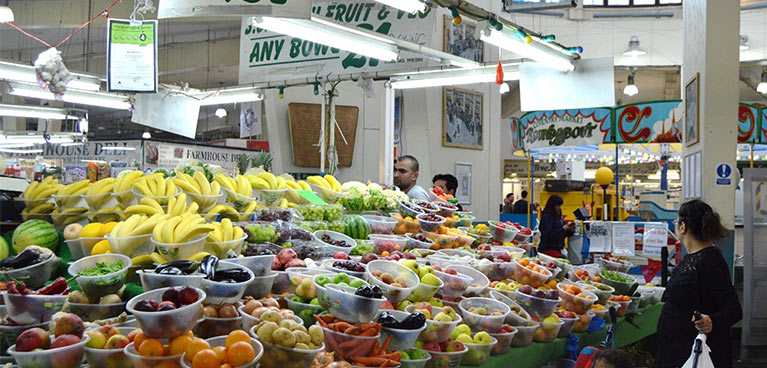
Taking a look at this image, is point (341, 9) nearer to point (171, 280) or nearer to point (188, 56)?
point (171, 280)

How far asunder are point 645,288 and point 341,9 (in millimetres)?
4474

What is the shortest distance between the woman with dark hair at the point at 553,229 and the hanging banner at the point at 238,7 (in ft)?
17.8

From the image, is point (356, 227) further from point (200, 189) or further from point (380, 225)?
point (200, 189)

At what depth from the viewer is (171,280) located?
2504 mm

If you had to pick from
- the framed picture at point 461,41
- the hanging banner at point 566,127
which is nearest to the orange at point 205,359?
the framed picture at point 461,41

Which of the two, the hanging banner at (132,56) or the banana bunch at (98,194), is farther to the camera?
the hanging banner at (132,56)

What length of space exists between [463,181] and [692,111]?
4.56 m

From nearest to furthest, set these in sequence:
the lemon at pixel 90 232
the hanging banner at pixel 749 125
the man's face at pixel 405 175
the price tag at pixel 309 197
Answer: the lemon at pixel 90 232, the price tag at pixel 309 197, the man's face at pixel 405 175, the hanging banner at pixel 749 125

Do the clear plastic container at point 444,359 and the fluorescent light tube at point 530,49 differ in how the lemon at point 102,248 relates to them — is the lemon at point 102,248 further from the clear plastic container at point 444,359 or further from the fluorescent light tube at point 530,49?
the fluorescent light tube at point 530,49

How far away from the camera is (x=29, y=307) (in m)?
2.46

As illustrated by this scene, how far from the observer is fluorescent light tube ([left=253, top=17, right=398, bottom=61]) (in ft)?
17.8

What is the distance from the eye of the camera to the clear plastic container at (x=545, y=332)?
3.95 m

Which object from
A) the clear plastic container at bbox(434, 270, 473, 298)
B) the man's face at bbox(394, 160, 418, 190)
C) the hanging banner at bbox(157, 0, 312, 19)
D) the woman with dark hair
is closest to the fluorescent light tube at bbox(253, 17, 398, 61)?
the hanging banner at bbox(157, 0, 312, 19)

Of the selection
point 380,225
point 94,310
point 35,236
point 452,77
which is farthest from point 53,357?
point 452,77
